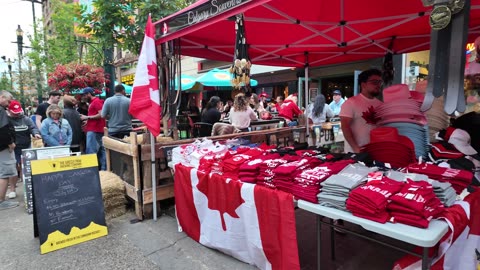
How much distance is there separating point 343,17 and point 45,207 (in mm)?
4408

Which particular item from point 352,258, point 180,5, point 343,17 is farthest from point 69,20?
point 352,258

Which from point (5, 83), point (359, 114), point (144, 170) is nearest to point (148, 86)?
point (144, 170)

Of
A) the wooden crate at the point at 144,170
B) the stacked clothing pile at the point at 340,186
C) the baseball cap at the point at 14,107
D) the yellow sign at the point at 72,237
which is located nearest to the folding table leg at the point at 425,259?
the stacked clothing pile at the point at 340,186

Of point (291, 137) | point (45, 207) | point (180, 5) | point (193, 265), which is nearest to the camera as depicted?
point (193, 265)

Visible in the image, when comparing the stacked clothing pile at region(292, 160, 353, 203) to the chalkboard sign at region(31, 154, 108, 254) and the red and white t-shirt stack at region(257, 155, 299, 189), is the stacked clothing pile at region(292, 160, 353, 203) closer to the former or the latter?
the red and white t-shirt stack at region(257, 155, 299, 189)

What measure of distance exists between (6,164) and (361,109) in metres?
5.48

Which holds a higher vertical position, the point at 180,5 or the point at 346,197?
the point at 180,5

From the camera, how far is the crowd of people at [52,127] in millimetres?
4559

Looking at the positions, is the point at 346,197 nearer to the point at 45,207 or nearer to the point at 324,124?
the point at 45,207

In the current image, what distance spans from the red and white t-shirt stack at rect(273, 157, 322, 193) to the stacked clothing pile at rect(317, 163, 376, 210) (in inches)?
10.6

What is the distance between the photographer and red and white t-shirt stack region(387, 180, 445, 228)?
158 cm

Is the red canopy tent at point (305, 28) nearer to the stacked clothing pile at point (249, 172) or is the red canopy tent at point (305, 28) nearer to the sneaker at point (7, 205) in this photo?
the stacked clothing pile at point (249, 172)

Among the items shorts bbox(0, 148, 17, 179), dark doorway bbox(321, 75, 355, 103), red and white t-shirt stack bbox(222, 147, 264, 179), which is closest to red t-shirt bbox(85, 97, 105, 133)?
shorts bbox(0, 148, 17, 179)

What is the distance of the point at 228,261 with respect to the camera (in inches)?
112
